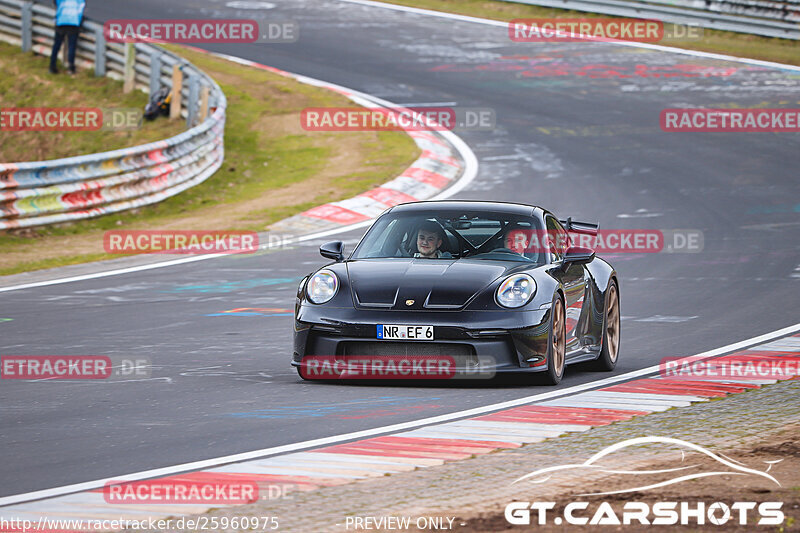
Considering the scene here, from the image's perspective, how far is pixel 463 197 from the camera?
2016cm

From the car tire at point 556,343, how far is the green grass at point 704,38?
950 inches

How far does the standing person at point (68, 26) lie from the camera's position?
1145 inches

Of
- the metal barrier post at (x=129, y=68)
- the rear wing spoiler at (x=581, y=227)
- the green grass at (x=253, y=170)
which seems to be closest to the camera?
the rear wing spoiler at (x=581, y=227)

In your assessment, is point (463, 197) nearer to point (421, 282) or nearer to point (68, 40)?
point (421, 282)

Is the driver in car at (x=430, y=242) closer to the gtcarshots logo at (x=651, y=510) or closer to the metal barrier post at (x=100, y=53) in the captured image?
the gtcarshots logo at (x=651, y=510)

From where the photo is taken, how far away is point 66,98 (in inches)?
1123

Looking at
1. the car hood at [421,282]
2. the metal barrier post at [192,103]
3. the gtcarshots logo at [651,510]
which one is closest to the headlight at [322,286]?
the car hood at [421,282]

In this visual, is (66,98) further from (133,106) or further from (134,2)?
(134,2)

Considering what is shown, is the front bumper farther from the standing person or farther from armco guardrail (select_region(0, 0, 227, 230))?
the standing person

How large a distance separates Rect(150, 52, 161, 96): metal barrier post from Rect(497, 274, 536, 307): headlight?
19.6 meters

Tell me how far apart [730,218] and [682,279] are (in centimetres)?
439

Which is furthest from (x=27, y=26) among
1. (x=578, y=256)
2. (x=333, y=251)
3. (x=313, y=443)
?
(x=313, y=443)

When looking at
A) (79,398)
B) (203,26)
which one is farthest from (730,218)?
(203,26)

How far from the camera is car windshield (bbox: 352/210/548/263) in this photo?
963 cm
